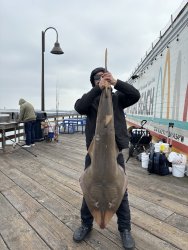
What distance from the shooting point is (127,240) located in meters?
2.54

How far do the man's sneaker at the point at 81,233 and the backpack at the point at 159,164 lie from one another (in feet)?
9.84

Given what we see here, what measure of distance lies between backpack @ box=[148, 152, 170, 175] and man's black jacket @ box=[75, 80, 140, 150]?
315 centimetres

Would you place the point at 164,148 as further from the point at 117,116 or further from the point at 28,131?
the point at 28,131

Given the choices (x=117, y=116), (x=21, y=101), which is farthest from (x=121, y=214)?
(x=21, y=101)

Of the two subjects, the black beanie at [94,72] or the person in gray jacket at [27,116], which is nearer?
the black beanie at [94,72]

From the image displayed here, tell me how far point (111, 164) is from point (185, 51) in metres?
4.24

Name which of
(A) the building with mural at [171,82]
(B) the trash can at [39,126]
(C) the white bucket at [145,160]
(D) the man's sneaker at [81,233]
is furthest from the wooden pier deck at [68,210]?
(B) the trash can at [39,126]

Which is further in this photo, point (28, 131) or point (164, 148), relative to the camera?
point (28, 131)

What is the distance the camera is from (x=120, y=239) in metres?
2.71

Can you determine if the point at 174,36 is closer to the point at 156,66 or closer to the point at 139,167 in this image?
the point at 156,66

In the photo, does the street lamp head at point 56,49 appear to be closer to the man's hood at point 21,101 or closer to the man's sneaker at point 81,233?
the man's hood at point 21,101

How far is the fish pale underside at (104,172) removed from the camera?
6.21 ft

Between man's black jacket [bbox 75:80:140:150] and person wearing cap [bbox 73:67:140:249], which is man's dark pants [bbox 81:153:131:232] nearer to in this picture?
person wearing cap [bbox 73:67:140:249]

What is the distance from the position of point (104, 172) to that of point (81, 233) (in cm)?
113
